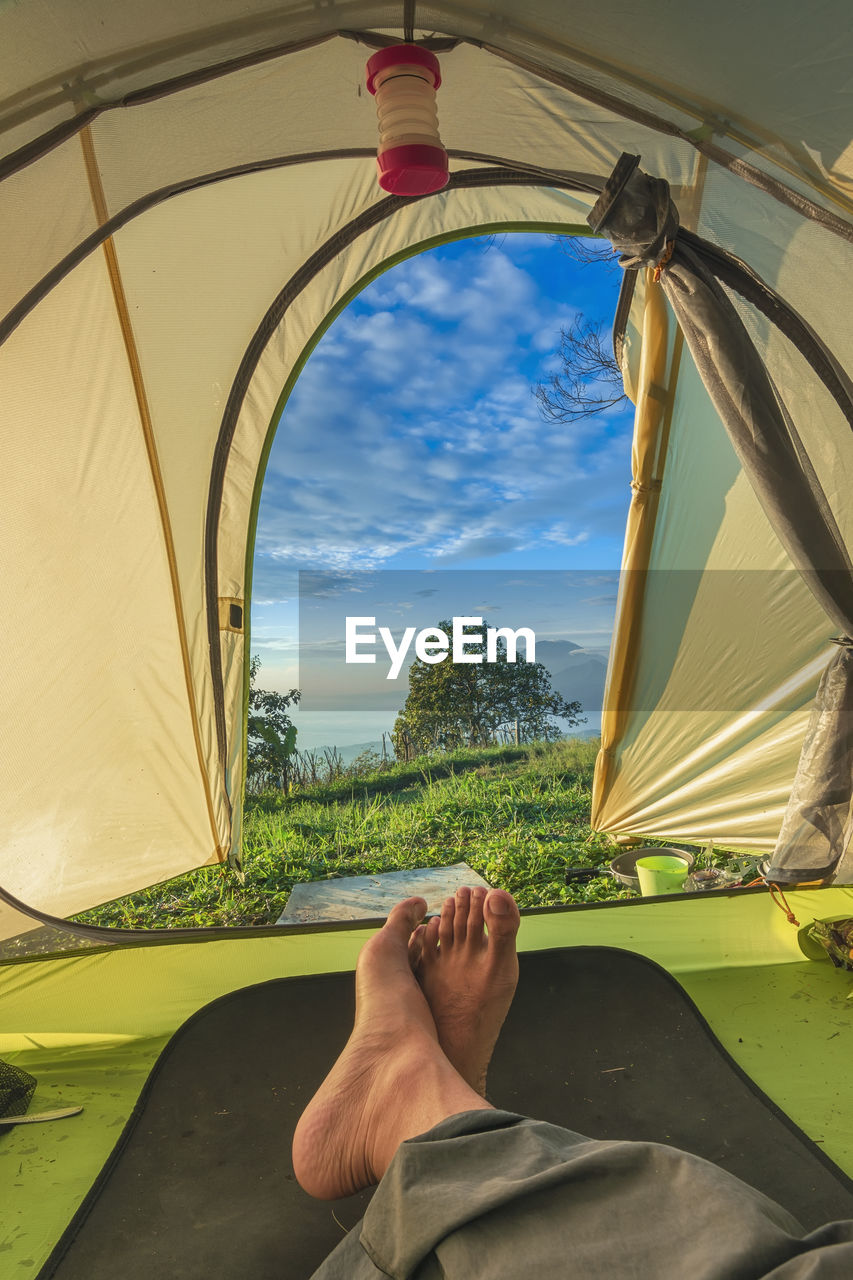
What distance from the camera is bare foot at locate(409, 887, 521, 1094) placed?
121cm

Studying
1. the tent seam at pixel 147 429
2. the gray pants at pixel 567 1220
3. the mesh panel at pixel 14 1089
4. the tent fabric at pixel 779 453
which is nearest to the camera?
the gray pants at pixel 567 1220

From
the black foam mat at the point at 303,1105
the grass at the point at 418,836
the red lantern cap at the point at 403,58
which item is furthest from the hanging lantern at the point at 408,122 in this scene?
the grass at the point at 418,836

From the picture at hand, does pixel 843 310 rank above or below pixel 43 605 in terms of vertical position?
above

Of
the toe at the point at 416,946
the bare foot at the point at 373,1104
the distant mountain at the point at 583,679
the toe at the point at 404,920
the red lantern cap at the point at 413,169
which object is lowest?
the bare foot at the point at 373,1104

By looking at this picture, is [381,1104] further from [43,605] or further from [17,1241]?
[43,605]

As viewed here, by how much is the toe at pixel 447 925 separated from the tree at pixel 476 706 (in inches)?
159

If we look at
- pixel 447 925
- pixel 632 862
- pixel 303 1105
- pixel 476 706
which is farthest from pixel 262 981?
pixel 476 706

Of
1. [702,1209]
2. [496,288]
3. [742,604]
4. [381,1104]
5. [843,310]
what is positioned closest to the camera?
[702,1209]

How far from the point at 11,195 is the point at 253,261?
2.25ft

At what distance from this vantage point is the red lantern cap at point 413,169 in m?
1.22

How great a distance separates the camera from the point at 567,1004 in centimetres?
154

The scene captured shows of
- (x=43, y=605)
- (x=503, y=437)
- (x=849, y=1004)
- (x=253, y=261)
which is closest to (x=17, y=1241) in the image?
(x=43, y=605)

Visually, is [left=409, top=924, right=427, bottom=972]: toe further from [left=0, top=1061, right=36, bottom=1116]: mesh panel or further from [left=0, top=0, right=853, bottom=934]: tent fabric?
[left=0, top=0, right=853, bottom=934]: tent fabric

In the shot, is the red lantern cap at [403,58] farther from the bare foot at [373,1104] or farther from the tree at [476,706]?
the tree at [476,706]
